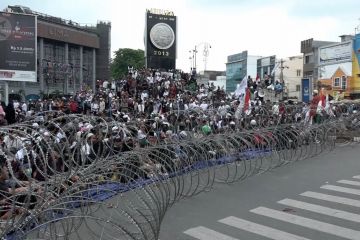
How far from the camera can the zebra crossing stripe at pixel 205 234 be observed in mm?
7945

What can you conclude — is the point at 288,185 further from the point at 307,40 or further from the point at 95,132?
the point at 307,40

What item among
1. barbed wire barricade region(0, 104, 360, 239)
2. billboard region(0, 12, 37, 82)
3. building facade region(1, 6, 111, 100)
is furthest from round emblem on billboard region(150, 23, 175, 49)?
barbed wire barricade region(0, 104, 360, 239)

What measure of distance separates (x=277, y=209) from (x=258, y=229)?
1353mm

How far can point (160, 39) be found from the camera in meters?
37.4

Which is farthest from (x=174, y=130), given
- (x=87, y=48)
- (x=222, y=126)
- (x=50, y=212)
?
(x=87, y=48)

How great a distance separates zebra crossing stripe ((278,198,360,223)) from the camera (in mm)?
8914

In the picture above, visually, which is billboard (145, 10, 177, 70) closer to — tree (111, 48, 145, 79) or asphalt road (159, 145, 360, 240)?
asphalt road (159, 145, 360, 240)

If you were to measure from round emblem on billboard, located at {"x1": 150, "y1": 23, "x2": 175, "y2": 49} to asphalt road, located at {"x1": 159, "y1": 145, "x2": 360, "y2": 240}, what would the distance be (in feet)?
82.6

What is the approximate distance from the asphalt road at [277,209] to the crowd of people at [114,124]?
4.75 feet

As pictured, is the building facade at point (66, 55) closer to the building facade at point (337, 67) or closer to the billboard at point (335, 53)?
the building facade at point (337, 67)

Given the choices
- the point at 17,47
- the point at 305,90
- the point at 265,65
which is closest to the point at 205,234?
the point at 305,90

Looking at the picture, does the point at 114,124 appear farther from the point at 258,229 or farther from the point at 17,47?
the point at 17,47

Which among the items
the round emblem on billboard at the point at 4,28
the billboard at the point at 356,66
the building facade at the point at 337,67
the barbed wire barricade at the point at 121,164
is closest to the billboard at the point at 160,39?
the round emblem on billboard at the point at 4,28

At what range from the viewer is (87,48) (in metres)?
68.9
